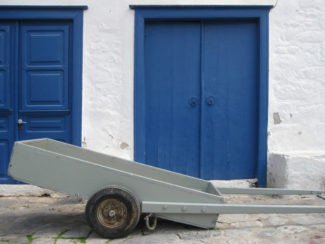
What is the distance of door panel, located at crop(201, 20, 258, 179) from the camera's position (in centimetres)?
513

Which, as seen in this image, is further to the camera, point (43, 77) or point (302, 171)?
point (43, 77)

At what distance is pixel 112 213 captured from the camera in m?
3.20

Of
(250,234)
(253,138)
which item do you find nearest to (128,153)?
(253,138)

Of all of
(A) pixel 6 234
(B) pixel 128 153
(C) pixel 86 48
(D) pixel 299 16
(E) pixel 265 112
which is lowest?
(A) pixel 6 234

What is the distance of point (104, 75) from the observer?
4.99 meters

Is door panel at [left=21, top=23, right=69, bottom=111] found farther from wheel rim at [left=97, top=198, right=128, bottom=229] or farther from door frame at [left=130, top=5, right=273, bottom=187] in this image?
wheel rim at [left=97, top=198, right=128, bottom=229]

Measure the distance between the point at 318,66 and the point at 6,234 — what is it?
A: 4474mm

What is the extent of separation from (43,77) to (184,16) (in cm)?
219

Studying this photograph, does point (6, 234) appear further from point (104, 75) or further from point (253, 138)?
point (253, 138)

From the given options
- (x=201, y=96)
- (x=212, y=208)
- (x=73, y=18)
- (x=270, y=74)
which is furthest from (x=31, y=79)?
(x=270, y=74)

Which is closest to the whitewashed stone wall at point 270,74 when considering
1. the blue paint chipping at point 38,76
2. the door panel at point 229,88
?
the blue paint chipping at point 38,76

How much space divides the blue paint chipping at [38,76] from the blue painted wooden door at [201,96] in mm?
1059

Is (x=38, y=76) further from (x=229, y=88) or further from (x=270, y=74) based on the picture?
(x=270, y=74)

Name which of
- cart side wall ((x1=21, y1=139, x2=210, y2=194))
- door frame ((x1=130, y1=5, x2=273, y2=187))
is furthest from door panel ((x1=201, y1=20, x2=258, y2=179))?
cart side wall ((x1=21, y1=139, x2=210, y2=194))
